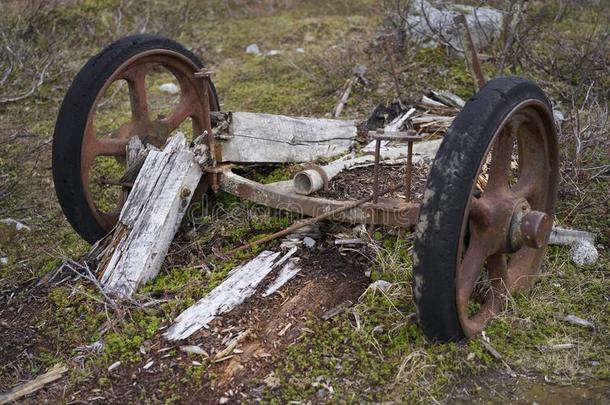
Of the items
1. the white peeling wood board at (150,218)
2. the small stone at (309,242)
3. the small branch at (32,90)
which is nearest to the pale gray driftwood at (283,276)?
the small stone at (309,242)

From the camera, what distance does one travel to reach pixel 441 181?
2.77 meters

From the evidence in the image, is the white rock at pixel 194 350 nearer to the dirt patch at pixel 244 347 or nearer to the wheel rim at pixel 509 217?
the dirt patch at pixel 244 347

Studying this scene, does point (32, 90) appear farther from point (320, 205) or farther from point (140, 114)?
point (320, 205)

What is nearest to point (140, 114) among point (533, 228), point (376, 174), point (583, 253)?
point (376, 174)

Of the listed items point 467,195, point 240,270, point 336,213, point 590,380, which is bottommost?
point 590,380

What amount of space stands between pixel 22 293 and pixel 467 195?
8.57ft

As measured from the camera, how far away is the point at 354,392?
117 inches

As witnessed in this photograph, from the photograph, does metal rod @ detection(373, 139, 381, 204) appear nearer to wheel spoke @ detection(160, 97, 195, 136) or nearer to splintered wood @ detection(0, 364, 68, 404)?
wheel spoke @ detection(160, 97, 195, 136)

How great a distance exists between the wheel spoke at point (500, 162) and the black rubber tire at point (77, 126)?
2.20 m

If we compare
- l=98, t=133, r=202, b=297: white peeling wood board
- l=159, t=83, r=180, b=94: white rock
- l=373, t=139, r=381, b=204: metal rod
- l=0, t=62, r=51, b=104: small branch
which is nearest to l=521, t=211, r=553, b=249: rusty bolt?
l=373, t=139, r=381, b=204: metal rod

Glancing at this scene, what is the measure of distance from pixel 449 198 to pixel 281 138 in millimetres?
2165

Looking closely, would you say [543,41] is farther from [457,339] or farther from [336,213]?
[457,339]

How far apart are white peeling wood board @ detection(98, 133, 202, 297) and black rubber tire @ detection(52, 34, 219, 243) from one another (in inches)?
10.7

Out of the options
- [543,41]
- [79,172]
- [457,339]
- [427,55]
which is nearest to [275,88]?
[427,55]
